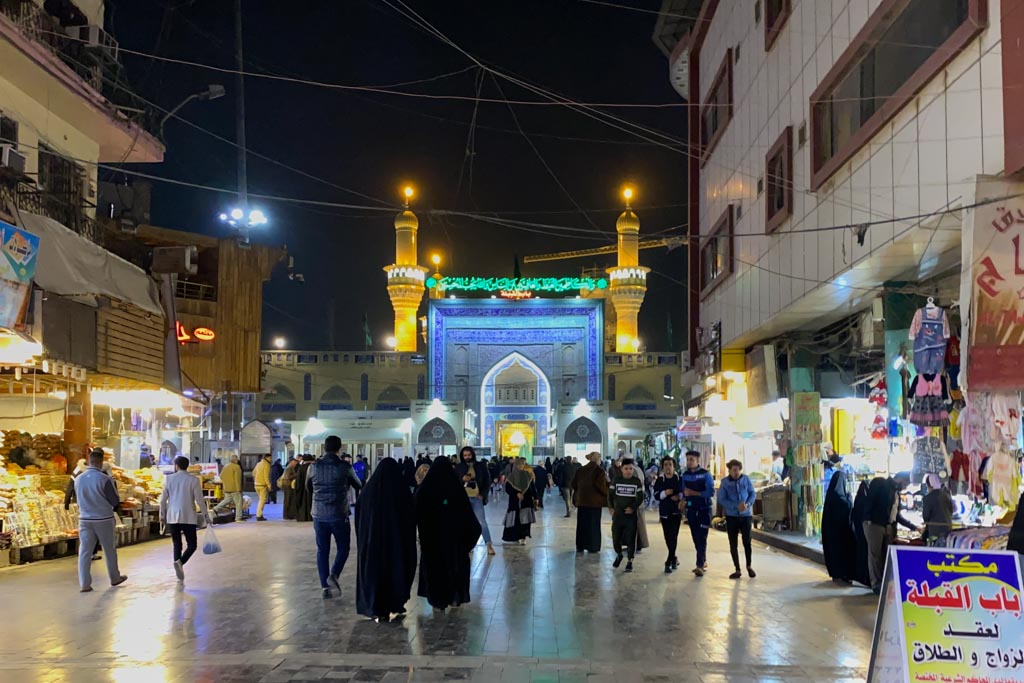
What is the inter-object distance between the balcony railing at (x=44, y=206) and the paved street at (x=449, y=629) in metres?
4.16

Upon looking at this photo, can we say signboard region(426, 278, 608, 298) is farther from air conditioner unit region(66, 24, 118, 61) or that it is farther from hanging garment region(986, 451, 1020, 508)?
hanging garment region(986, 451, 1020, 508)

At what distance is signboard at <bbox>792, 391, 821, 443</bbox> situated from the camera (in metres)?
13.9

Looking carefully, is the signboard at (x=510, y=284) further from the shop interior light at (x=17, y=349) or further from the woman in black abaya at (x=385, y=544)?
the woman in black abaya at (x=385, y=544)

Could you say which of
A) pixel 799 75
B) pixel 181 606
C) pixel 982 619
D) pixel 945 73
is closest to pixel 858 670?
pixel 982 619

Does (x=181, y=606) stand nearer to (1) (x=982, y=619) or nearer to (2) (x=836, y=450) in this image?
(1) (x=982, y=619)

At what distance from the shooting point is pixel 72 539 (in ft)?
40.7

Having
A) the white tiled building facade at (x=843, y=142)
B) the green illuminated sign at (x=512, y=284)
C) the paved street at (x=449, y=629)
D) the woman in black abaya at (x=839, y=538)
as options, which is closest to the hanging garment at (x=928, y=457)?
the woman in black abaya at (x=839, y=538)

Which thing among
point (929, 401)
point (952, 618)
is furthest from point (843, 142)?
point (952, 618)

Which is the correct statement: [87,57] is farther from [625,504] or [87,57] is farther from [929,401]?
[929,401]

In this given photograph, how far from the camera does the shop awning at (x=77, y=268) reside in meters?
10.6

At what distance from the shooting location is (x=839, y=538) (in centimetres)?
1006

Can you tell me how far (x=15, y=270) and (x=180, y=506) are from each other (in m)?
2.91

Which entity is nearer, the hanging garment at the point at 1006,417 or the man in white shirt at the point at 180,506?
the hanging garment at the point at 1006,417

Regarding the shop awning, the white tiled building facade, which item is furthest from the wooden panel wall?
the white tiled building facade
